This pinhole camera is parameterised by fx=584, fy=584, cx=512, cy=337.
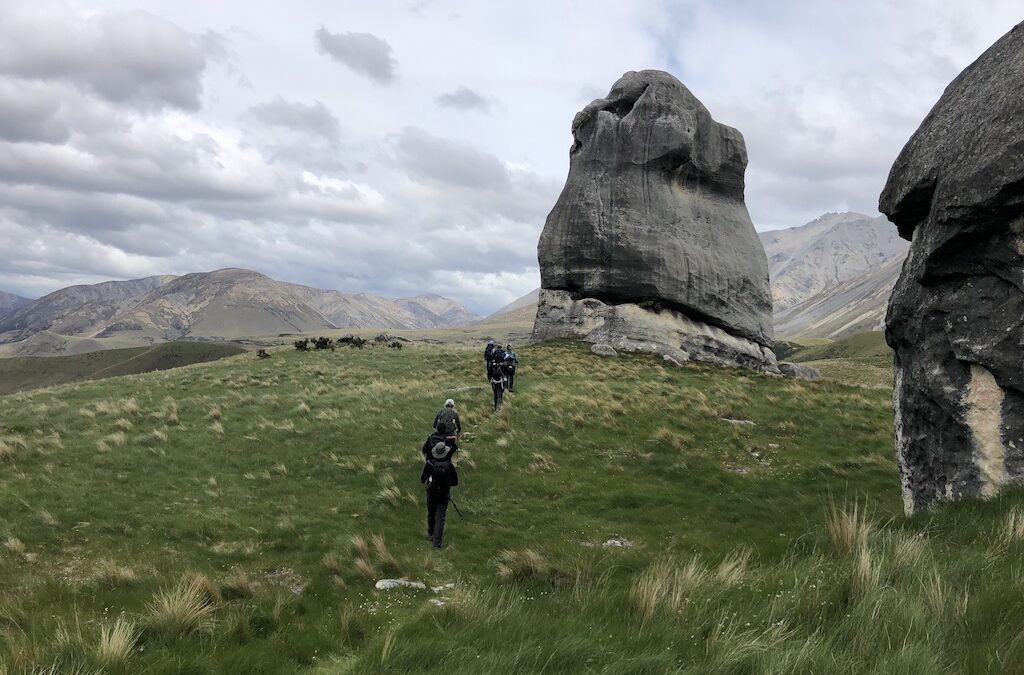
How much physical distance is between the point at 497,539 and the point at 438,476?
5.94 ft

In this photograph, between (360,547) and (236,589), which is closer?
(236,589)

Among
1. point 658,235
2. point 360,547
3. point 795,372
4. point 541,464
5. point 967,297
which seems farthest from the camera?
point 658,235

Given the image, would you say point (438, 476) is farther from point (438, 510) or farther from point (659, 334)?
point (659, 334)

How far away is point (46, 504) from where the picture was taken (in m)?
12.0

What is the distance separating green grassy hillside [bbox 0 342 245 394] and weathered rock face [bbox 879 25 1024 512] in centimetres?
11405

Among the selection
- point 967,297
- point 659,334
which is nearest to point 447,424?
point 967,297

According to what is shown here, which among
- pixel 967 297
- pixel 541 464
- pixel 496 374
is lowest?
pixel 541 464

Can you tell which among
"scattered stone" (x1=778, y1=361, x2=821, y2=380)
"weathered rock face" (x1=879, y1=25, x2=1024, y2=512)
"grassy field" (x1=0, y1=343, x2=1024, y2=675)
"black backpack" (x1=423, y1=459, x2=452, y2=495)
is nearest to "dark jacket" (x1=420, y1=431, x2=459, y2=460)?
"black backpack" (x1=423, y1=459, x2=452, y2=495)

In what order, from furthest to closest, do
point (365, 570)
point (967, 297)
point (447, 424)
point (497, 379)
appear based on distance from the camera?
point (497, 379), point (447, 424), point (967, 297), point (365, 570)

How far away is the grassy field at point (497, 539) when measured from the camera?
182 inches

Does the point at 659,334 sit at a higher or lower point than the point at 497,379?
higher

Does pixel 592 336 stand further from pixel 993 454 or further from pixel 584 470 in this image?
pixel 993 454

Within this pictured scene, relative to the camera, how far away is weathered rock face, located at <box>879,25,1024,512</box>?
28.1ft

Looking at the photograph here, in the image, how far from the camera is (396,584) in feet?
29.4
